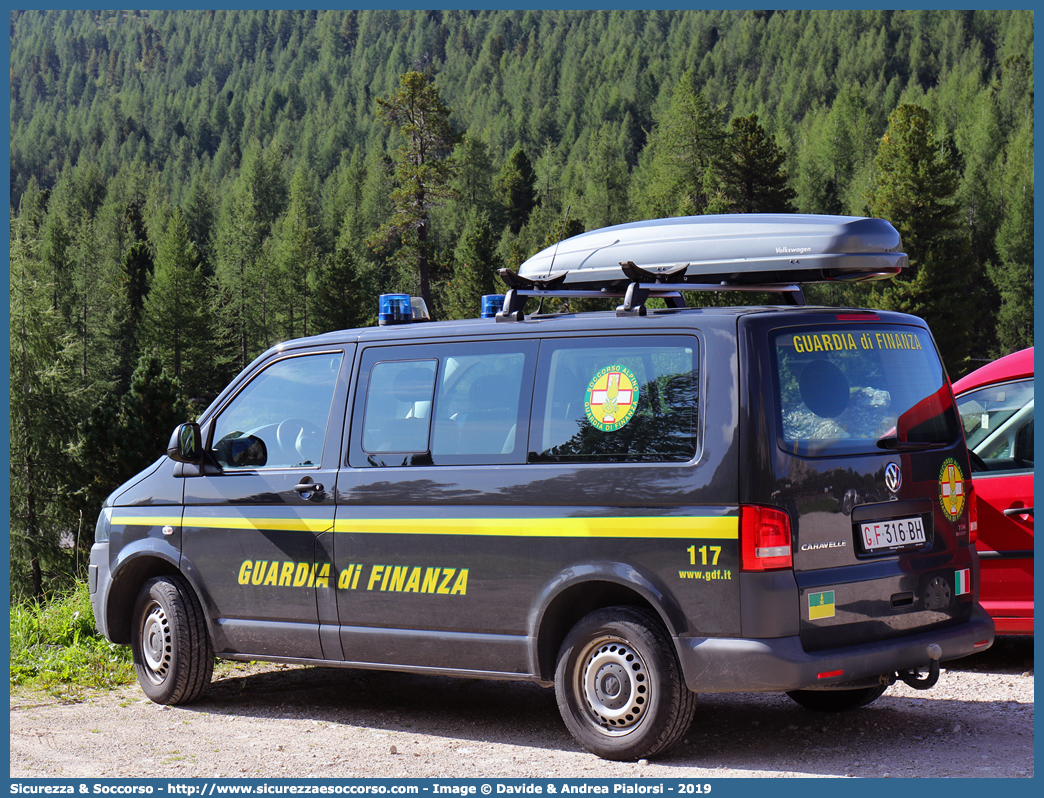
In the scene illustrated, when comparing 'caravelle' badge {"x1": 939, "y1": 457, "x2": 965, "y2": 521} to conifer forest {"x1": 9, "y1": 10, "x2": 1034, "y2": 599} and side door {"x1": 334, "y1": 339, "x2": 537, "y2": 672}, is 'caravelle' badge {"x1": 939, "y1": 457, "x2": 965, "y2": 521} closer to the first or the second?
side door {"x1": 334, "y1": 339, "x2": 537, "y2": 672}

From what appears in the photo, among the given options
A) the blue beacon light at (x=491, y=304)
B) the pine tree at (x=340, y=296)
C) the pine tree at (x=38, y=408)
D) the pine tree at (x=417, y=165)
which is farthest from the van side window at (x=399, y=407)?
the pine tree at (x=340, y=296)

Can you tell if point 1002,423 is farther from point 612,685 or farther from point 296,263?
point 296,263

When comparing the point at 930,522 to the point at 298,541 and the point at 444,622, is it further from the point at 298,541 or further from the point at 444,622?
the point at 298,541

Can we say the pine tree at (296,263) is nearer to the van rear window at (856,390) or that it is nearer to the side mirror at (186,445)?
the side mirror at (186,445)

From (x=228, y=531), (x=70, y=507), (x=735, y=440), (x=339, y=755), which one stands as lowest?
(x=70, y=507)

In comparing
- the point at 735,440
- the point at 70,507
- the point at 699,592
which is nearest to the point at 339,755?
the point at 699,592

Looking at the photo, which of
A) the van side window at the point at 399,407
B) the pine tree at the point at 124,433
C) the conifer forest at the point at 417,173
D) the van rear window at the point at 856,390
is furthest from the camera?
the conifer forest at the point at 417,173

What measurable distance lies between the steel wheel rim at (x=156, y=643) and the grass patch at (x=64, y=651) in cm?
63

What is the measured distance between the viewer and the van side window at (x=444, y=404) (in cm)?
559

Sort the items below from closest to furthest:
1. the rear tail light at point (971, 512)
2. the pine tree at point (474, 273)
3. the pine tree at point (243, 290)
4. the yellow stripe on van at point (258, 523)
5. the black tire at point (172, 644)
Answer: the rear tail light at point (971, 512)
the yellow stripe on van at point (258, 523)
the black tire at point (172, 644)
the pine tree at point (474, 273)
the pine tree at point (243, 290)

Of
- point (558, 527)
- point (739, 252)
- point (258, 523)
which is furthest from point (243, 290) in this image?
point (558, 527)

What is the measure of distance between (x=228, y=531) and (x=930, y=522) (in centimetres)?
365

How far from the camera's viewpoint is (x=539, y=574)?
534 cm

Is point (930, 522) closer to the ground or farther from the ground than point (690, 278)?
closer to the ground
